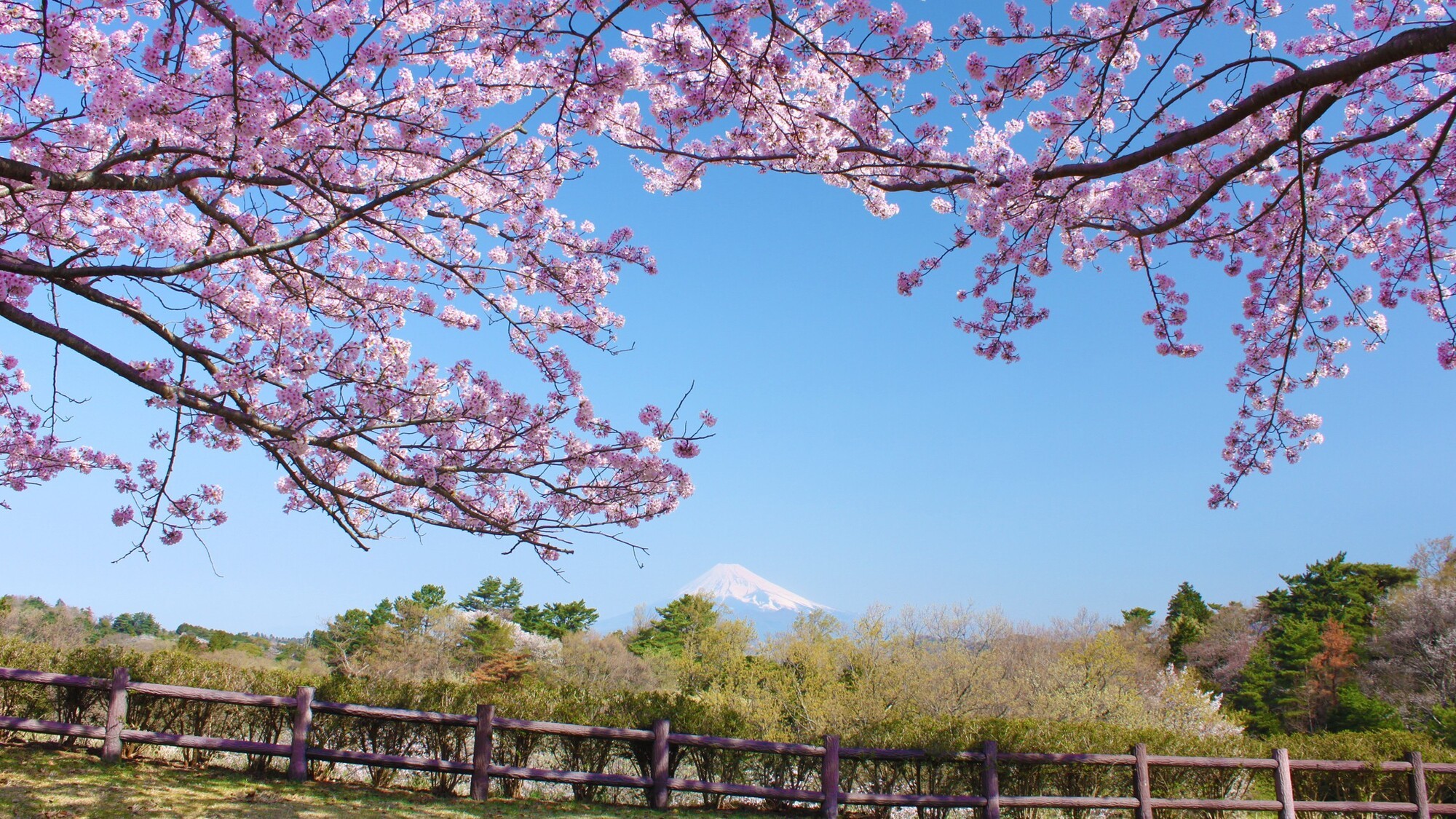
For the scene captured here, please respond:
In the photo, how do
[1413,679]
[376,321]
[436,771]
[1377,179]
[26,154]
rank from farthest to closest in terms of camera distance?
[1413,679], [436,771], [376,321], [1377,179], [26,154]

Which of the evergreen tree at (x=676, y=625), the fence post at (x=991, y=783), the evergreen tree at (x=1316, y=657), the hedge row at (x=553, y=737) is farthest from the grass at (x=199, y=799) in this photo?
the evergreen tree at (x=676, y=625)

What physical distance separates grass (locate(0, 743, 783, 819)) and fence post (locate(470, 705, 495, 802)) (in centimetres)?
17

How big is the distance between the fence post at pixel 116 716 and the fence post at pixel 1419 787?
562 inches

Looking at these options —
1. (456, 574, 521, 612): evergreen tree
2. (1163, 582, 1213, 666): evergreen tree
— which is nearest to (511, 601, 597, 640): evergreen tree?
(456, 574, 521, 612): evergreen tree

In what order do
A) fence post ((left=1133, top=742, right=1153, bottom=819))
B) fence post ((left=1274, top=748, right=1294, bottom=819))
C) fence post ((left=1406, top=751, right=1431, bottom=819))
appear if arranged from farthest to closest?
fence post ((left=1406, top=751, right=1431, bottom=819)) → fence post ((left=1274, top=748, right=1294, bottom=819)) → fence post ((left=1133, top=742, right=1153, bottom=819))

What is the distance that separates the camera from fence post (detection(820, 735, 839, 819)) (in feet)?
26.4

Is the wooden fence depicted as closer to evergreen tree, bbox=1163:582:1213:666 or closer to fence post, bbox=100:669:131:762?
fence post, bbox=100:669:131:762

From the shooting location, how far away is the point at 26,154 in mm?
5539

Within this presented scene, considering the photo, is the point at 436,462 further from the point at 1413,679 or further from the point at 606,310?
the point at 1413,679

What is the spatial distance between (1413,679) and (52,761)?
1200 inches

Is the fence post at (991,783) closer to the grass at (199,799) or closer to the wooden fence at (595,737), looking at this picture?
the wooden fence at (595,737)

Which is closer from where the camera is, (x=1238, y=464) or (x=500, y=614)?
(x=1238, y=464)

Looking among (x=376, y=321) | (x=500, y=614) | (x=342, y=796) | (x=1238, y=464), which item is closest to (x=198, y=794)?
(x=342, y=796)

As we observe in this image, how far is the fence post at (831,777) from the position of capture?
805 centimetres
